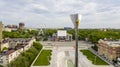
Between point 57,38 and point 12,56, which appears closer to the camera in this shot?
point 12,56

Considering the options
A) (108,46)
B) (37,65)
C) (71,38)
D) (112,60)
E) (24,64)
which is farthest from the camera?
(71,38)

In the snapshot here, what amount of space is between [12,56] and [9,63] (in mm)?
1714

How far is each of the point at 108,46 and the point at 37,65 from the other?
10706 millimetres

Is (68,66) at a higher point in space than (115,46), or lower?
lower

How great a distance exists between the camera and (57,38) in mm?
54406

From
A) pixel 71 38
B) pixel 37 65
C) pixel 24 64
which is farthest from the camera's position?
pixel 71 38

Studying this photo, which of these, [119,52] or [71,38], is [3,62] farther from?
[71,38]

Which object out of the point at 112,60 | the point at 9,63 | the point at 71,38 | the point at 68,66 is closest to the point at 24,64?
the point at 9,63

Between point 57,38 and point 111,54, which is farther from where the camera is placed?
point 57,38

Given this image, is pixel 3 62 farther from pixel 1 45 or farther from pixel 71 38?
pixel 71 38

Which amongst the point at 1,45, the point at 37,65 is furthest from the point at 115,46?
the point at 1,45

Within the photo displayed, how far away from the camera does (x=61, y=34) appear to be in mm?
53688

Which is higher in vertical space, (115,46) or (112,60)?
(115,46)

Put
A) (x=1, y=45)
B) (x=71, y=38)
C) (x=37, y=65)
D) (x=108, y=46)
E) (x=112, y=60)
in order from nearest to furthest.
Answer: (x=37, y=65) → (x=112, y=60) → (x=108, y=46) → (x=1, y=45) → (x=71, y=38)
